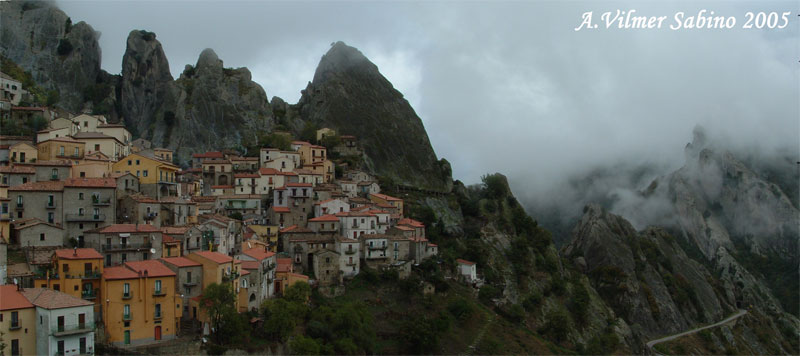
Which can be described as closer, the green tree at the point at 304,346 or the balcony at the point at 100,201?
the green tree at the point at 304,346

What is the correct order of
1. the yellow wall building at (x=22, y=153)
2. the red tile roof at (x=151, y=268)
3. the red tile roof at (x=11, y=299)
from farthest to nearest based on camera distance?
the yellow wall building at (x=22, y=153), the red tile roof at (x=151, y=268), the red tile roof at (x=11, y=299)

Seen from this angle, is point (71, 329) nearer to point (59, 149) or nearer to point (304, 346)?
point (304, 346)

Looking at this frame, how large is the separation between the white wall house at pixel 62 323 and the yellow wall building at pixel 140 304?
315cm

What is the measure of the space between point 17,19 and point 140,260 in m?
81.3

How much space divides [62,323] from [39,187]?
→ 58.1 ft

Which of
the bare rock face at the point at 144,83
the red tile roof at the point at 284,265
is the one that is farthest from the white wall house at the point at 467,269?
the bare rock face at the point at 144,83

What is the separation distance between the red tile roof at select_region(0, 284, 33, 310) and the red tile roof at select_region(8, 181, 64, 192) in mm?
13183

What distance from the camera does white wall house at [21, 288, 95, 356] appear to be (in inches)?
1430

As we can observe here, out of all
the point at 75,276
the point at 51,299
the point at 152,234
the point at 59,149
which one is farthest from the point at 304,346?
the point at 59,149

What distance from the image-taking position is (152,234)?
49406 millimetres

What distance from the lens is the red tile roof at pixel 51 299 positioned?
3675cm

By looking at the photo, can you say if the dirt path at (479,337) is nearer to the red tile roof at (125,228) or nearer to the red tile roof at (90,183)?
the red tile roof at (125,228)

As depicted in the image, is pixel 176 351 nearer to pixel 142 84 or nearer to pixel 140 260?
pixel 140 260

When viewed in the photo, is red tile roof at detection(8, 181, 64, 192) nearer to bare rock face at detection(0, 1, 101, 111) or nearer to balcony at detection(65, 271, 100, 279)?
balcony at detection(65, 271, 100, 279)
